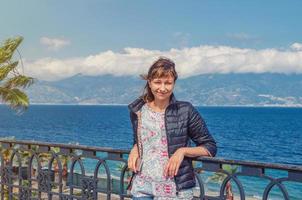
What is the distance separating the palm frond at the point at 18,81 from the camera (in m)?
17.3

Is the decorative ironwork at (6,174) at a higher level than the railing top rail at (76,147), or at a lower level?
lower

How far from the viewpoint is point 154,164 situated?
3188 mm

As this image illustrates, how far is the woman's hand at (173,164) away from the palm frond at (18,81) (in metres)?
15.1

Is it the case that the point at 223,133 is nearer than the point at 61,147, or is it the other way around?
the point at 61,147

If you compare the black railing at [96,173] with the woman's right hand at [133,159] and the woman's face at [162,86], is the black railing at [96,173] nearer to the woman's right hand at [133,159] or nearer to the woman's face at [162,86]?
the woman's right hand at [133,159]

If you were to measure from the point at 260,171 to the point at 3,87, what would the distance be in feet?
50.5

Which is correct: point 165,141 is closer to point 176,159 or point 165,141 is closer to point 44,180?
point 176,159

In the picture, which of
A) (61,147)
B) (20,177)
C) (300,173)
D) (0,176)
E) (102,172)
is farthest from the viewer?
(102,172)

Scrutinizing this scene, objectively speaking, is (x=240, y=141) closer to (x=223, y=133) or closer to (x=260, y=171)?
(x=223, y=133)

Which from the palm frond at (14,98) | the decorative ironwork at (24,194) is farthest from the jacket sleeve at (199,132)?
the palm frond at (14,98)

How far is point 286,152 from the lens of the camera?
80688 millimetres

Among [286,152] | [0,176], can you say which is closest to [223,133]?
[286,152]

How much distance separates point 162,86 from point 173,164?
57cm

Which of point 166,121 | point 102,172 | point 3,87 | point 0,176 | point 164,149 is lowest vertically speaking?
point 102,172
